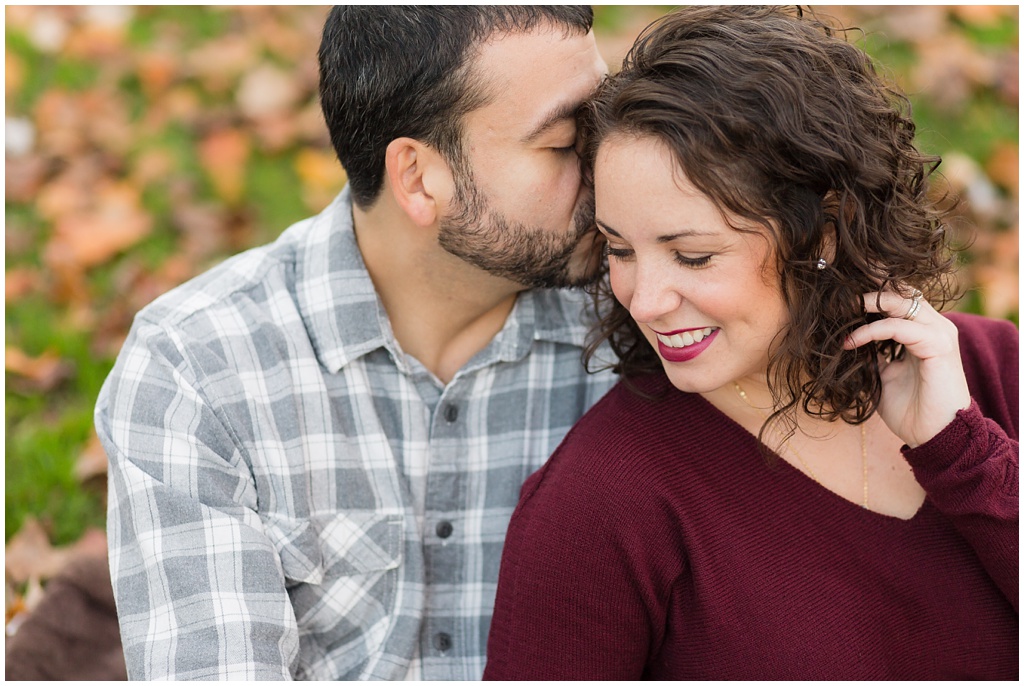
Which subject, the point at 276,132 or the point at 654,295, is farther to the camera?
the point at 276,132

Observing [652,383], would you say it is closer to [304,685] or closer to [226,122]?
[304,685]

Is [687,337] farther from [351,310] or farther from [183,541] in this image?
[183,541]

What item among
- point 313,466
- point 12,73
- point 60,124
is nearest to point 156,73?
point 60,124

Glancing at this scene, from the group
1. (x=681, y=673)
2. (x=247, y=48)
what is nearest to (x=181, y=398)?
(x=681, y=673)

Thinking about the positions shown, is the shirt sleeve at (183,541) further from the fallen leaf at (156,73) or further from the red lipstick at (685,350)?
the fallen leaf at (156,73)

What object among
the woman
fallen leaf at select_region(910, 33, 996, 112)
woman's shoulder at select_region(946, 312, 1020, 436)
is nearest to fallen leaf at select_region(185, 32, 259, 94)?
fallen leaf at select_region(910, 33, 996, 112)

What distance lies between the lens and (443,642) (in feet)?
7.43

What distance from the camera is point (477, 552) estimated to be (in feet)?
7.48

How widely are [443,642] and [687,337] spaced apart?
34.4 inches

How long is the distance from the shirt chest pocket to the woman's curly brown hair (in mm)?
807

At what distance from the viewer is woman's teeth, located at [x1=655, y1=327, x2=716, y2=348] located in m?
1.82

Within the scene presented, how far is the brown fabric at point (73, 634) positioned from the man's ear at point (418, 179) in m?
1.19

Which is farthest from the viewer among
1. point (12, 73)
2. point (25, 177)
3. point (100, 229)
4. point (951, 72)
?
point (12, 73)

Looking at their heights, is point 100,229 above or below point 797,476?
above
